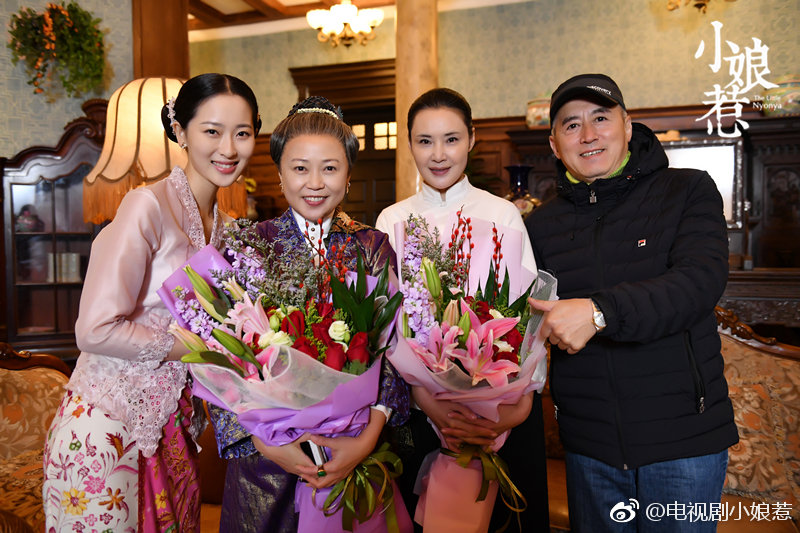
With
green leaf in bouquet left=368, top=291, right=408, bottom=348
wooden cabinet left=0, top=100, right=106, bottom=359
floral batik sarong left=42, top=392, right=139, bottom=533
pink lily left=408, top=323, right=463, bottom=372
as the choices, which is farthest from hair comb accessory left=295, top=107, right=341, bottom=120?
wooden cabinet left=0, top=100, right=106, bottom=359

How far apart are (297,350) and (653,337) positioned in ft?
2.44

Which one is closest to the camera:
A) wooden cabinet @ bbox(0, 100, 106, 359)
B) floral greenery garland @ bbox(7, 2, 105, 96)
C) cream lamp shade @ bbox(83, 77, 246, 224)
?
cream lamp shade @ bbox(83, 77, 246, 224)

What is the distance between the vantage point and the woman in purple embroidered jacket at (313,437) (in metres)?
1.17

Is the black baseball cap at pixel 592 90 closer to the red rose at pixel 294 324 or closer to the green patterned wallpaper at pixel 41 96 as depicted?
the red rose at pixel 294 324

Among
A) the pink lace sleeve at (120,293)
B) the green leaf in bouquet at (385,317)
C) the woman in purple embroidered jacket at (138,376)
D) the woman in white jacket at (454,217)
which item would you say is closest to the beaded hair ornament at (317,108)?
the woman in purple embroidered jacket at (138,376)

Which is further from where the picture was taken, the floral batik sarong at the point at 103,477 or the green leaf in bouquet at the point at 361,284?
the floral batik sarong at the point at 103,477

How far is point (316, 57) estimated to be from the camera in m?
7.20

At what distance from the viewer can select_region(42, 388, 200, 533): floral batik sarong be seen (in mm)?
1300

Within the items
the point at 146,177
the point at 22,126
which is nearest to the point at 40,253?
the point at 22,126

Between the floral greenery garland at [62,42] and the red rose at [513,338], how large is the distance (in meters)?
3.74

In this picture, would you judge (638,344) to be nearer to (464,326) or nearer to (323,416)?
(464,326)

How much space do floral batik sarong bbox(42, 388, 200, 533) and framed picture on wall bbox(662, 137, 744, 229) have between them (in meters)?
5.04

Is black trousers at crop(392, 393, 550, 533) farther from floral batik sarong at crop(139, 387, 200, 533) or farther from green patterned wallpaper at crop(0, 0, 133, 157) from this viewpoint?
green patterned wallpaper at crop(0, 0, 133, 157)

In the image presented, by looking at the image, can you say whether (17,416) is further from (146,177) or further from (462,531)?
(462,531)
